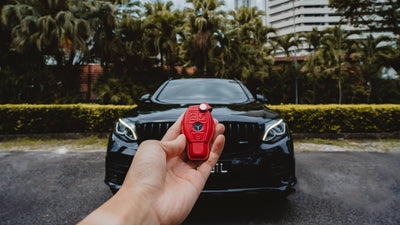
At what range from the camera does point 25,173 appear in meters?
3.79

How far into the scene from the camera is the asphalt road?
2.36 metres

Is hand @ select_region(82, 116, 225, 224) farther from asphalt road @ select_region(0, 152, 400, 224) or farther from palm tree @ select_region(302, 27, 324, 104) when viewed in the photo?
palm tree @ select_region(302, 27, 324, 104)

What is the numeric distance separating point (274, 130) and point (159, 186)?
1580 mm

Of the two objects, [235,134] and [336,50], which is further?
[336,50]

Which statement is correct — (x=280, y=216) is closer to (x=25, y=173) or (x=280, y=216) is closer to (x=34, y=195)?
(x=34, y=195)

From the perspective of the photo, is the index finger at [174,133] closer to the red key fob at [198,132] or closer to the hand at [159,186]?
the hand at [159,186]

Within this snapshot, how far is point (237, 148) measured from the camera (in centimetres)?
213

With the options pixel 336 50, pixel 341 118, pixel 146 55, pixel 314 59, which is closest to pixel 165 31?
pixel 146 55

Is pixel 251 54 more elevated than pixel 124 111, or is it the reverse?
pixel 251 54

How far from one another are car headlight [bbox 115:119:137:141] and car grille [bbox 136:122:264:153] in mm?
86

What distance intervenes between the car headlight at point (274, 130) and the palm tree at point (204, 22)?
9.99 metres

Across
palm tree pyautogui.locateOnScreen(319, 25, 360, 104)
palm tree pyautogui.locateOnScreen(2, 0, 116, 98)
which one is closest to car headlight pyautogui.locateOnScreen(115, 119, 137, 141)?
palm tree pyautogui.locateOnScreen(2, 0, 116, 98)

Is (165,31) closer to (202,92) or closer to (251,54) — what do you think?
(251,54)

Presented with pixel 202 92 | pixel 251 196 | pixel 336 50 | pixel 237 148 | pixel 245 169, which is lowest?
pixel 251 196
